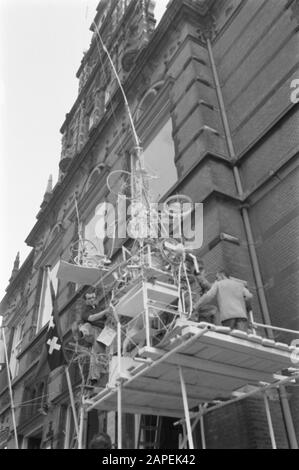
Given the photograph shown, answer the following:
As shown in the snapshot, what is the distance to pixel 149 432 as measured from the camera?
9.85 meters

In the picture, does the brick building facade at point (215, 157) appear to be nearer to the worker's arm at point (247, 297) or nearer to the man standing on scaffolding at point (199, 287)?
the man standing on scaffolding at point (199, 287)

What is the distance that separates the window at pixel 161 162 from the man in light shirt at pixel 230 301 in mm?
6340

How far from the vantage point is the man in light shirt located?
653 centimetres

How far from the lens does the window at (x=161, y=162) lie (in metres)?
13.3

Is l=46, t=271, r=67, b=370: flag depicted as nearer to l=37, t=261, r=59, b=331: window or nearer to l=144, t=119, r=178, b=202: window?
l=144, t=119, r=178, b=202: window

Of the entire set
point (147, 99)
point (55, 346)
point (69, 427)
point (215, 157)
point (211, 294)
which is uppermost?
point (147, 99)

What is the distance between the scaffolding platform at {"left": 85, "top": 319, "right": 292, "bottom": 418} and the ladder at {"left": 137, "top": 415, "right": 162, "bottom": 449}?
2247 mm

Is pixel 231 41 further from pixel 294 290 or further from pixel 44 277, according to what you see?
pixel 44 277

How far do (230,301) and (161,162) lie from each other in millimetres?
8147

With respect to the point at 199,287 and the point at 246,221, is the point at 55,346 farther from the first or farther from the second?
the point at 246,221

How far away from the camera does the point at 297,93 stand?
10047 mm

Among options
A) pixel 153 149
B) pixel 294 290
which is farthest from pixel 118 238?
pixel 294 290

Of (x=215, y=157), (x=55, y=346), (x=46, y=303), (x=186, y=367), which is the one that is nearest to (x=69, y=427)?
(x=55, y=346)
